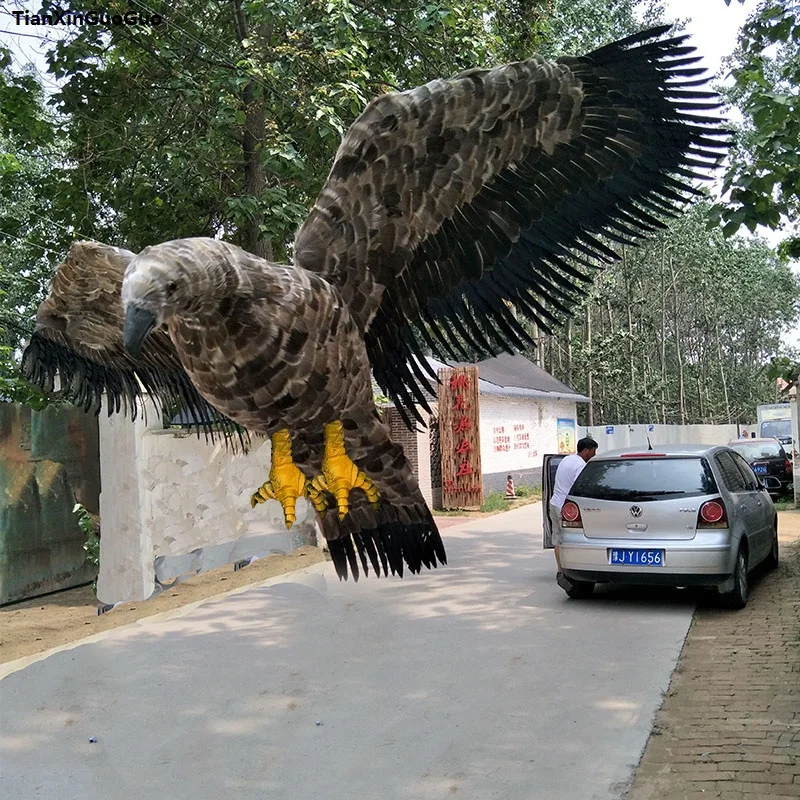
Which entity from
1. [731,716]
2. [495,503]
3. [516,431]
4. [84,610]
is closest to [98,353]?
[731,716]

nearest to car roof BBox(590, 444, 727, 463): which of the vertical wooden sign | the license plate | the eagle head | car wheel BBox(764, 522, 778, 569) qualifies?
the license plate

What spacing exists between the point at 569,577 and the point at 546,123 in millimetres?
6226

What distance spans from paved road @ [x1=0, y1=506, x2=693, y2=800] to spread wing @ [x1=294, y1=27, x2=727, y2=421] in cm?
309

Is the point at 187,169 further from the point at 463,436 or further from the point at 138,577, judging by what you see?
the point at 463,436

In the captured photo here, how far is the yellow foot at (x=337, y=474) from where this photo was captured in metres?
1.07

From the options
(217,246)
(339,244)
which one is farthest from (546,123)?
(217,246)

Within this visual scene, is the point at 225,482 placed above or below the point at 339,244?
below

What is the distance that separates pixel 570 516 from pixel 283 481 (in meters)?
6.03

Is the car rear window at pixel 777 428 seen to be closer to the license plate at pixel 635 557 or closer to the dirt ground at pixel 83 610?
the dirt ground at pixel 83 610

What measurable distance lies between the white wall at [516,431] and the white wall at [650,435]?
155cm

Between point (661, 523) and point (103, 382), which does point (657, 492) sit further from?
point (103, 382)

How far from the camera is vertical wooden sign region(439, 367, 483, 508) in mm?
14227

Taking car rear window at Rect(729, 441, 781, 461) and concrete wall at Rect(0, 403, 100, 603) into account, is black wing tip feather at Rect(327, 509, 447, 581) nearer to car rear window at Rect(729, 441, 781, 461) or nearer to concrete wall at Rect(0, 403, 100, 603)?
concrete wall at Rect(0, 403, 100, 603)

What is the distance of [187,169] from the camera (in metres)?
3.32
